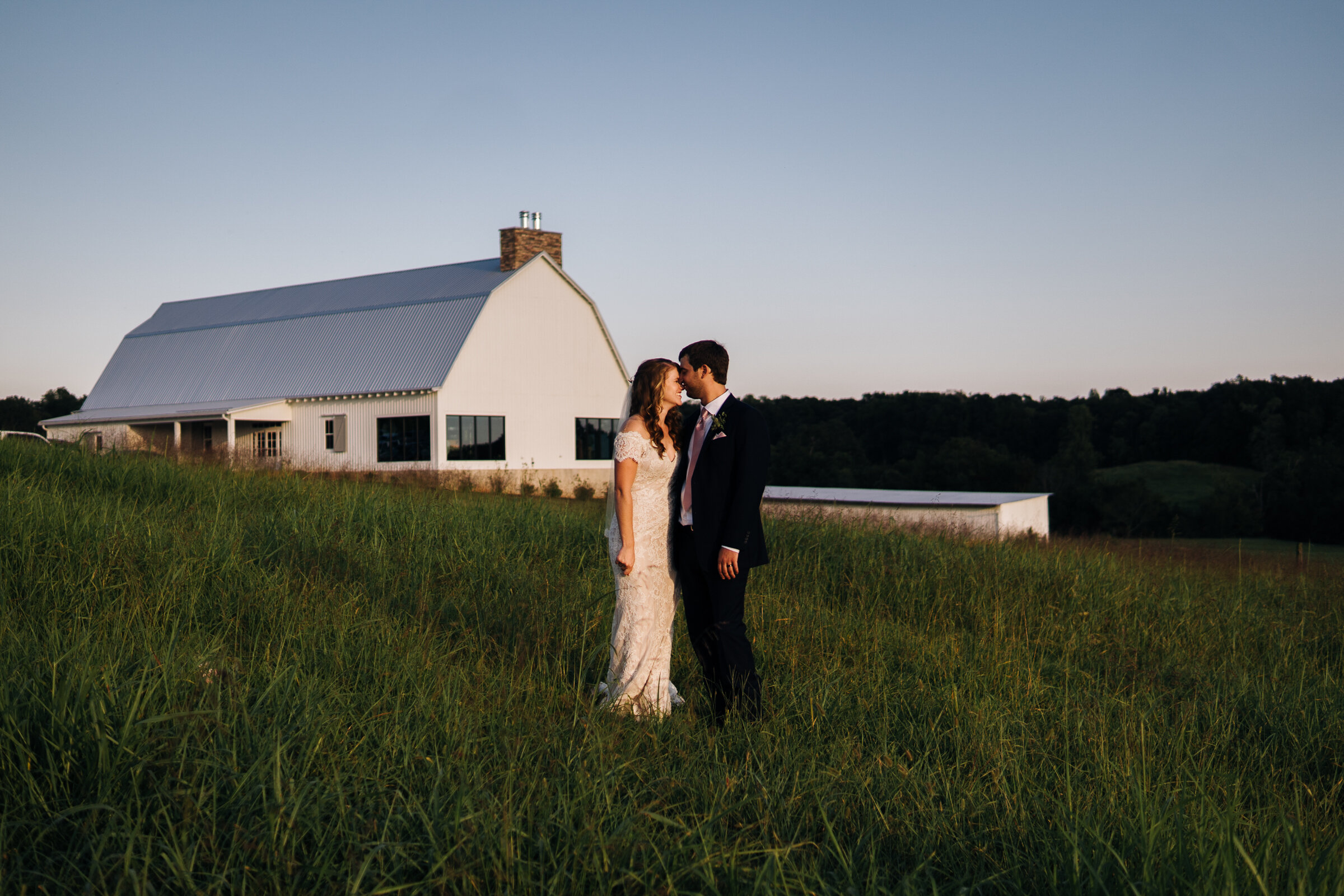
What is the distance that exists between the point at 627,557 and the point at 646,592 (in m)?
0.25

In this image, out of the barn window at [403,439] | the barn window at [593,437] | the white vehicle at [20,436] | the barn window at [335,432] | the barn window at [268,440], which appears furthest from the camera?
the barn window at [593,437]

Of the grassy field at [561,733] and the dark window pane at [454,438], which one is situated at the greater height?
the dark window pane at [454,438]

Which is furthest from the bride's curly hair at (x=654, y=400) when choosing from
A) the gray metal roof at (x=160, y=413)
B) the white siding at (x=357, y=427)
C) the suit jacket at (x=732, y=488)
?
the gray metal roof at (x=160, y=413)

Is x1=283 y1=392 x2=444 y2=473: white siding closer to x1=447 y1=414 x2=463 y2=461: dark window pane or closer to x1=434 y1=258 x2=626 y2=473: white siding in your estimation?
x1=447 y1=414 x2=463 y2=461: dark window pane

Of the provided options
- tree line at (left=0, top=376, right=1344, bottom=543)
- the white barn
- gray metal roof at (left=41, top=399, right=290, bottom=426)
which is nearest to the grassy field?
the white barn

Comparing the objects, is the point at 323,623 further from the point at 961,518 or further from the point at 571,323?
the point at 571,323

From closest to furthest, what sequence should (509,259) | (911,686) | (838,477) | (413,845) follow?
1. (413,845)
2. (911,686)
3. (509,259)
4. (838,477)

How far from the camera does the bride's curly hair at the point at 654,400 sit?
16.1 feet

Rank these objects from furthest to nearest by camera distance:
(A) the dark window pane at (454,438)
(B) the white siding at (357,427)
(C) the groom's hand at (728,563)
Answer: (A) the dark window pane at (454,438), (B) the white siding at (357,427), (C) the groom's hand at (728,563)

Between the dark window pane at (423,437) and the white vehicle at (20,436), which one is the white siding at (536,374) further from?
the white vehicle at (20,436)

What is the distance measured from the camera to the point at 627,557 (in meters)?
4.85

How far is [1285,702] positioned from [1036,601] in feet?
9.32

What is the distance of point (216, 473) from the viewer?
397 inches

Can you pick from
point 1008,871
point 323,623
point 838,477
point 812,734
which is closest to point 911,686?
point 812,734
